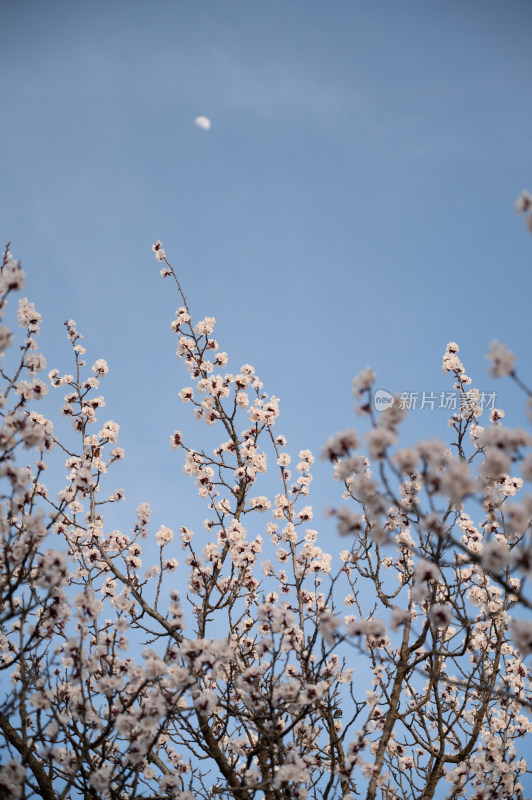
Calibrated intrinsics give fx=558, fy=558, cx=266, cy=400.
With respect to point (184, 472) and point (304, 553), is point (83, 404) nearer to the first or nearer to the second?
point (184, 472)

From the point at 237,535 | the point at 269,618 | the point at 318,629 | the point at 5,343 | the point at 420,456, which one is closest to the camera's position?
the point at 420,456

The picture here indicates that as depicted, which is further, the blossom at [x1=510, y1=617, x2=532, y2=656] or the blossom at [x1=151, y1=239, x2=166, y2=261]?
the blossom at [x1=151, y1=239, x2=166, y2=261]

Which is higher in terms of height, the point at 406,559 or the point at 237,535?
the point at 406,559

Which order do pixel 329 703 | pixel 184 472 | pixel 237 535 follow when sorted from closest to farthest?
pixel 329 703
pixel 237 535
pixel 184 472

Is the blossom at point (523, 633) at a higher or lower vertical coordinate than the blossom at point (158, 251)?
lower

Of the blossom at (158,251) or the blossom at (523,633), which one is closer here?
the blossom at (523,633)

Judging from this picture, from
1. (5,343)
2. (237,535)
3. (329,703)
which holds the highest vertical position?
(237,535)

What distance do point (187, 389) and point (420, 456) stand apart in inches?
188

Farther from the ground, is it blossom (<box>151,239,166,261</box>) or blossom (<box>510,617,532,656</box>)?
blossom (<box>151,239,166,261</box>)

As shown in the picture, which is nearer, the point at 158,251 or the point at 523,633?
the point at 523,633

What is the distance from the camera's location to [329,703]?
4973 millimetres


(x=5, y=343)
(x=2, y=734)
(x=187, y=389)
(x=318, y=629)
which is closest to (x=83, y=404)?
(x=187, y=389)

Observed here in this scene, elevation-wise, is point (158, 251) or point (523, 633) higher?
point (158, 251)

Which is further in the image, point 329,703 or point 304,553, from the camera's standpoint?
point 304,553
